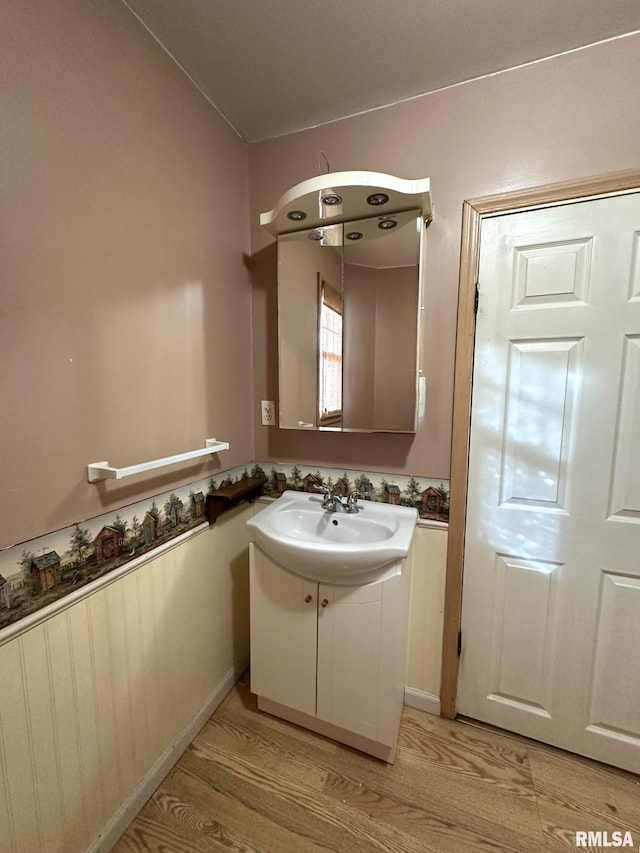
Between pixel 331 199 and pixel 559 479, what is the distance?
1269 millimetres

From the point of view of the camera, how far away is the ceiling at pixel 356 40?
96 cm

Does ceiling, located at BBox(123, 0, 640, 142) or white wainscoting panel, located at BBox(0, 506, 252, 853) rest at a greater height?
ceiling, located at BBox(123, 0, 640, 142)

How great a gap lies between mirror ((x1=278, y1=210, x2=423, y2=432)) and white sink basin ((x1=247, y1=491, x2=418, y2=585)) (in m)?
0.35

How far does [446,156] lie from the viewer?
1.23m

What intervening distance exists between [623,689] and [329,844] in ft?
3.61

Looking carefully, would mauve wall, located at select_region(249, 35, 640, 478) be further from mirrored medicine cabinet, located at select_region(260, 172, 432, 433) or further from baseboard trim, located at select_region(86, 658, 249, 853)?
baseboard trim, located at select_region(86, 658, 249, 853)

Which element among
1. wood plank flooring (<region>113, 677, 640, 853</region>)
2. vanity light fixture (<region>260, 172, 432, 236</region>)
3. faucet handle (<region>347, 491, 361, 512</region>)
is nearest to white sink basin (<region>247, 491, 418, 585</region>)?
faucet handle (<region>347, 491, 361, 512</region>)

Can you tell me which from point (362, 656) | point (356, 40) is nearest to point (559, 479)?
point (362, 656)

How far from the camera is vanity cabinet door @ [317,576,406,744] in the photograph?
1153mm

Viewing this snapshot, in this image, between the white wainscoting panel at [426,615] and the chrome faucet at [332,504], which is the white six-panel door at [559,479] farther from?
the chrome faucet at [332,504]

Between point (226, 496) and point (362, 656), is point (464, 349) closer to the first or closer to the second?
point (226, 496)

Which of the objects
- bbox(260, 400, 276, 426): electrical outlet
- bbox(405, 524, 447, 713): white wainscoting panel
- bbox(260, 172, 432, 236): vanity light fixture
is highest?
bbox(260, 172, 432, 236): vanity light fixture

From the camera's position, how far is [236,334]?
1481 mm

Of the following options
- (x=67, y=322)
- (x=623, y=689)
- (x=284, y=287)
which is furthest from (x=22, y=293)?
(x=623, y=689)
